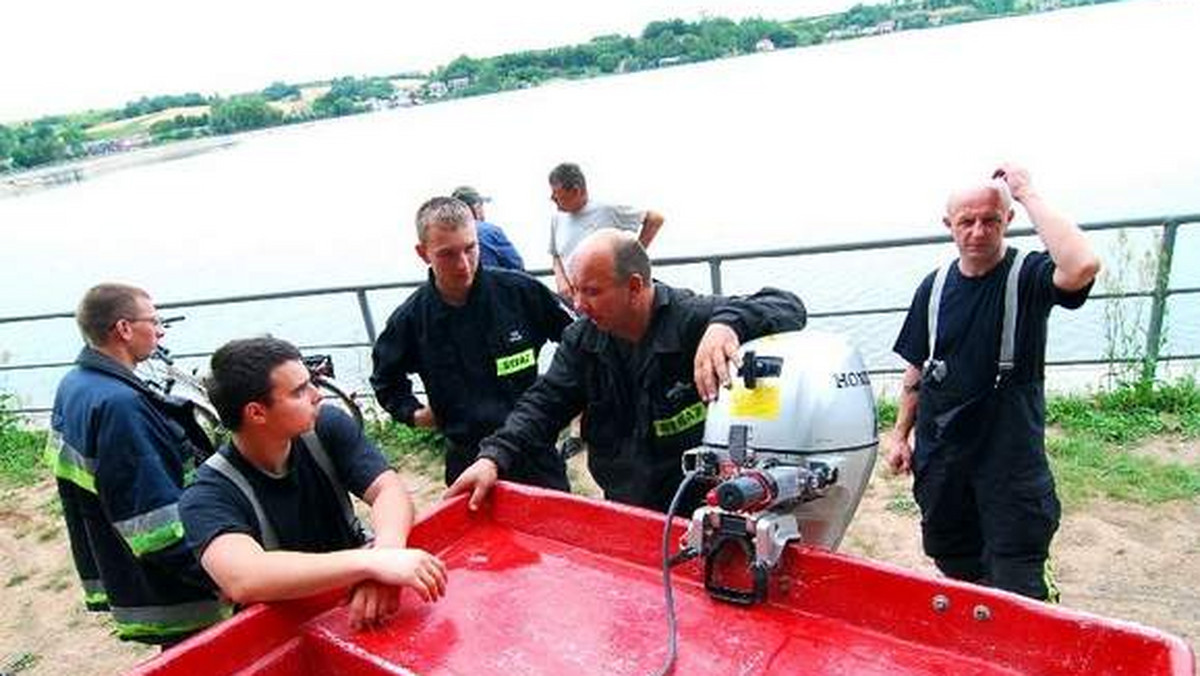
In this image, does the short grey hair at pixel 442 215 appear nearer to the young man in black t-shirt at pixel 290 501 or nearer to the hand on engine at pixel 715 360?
the young man in black t-shirt at pixel 290 501

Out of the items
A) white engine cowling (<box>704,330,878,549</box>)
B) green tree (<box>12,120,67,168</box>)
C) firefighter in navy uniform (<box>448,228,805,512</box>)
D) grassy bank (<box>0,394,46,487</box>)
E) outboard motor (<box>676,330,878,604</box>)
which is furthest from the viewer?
green tree (<box>12,120,67,168</box>)

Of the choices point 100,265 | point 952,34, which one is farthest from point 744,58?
point 100,265

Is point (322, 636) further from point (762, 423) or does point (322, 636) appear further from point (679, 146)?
point (679, 146)

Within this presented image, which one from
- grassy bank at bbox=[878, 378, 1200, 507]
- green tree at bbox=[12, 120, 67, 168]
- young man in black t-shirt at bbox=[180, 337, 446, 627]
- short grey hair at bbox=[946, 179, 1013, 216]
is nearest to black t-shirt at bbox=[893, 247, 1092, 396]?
short grey hair at bbox=[946, 179, 1013, 216]

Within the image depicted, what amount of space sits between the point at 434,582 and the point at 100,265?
58.3ft

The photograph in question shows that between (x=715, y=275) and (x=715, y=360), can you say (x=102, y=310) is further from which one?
(x=715, y=275)

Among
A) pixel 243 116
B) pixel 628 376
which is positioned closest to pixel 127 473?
pixel 628 376

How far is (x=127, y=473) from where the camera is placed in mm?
2355

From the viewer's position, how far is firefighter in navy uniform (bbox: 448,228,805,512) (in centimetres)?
224

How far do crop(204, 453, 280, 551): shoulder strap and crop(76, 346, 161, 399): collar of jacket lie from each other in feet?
2.19

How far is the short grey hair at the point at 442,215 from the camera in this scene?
2.85 m

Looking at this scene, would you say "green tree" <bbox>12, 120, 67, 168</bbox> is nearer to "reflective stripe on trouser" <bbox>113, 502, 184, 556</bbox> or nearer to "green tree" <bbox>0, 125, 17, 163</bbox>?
"green tree" <bbox>0, 125, 17, 163</bbox>

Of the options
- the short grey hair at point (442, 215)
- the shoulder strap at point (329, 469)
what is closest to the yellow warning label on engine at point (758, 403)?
the shoulder strap at point (329, 469)

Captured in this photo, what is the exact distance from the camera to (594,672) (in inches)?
60.1
